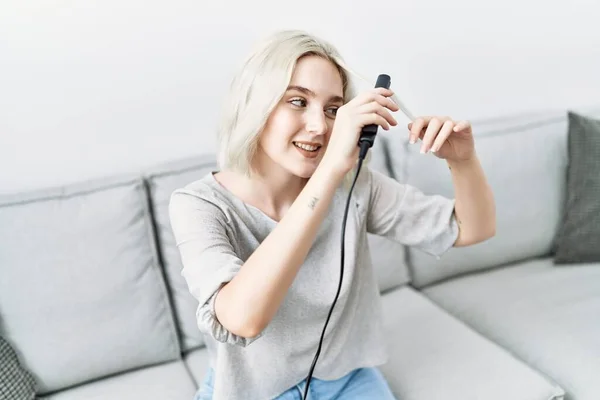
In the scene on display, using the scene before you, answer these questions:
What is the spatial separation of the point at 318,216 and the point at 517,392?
0.66 metres

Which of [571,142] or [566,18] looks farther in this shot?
[566,18]

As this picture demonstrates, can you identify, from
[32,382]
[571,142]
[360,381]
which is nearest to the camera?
[360,381]

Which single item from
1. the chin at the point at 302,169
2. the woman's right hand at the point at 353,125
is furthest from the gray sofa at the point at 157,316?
the woman's right hand at the point at 353,125

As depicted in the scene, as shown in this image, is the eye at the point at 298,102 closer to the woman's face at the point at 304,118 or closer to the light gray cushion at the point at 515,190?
the woman's face at the point at 304,118

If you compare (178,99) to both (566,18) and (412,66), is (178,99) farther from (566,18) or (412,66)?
(566,18)

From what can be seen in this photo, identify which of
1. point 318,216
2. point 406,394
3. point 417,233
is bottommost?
point 406,394

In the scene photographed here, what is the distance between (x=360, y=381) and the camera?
48.1 inches

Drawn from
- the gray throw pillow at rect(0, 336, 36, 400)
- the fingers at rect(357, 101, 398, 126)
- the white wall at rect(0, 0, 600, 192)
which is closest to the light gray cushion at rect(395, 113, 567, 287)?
the white wall at rect(0, 0, 600, 192)

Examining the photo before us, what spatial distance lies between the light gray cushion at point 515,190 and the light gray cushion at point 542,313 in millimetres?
54

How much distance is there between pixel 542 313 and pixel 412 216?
1.74 ft

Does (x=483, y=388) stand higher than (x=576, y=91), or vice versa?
(x=576, y=91)

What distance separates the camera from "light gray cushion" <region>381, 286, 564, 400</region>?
4.10 ft

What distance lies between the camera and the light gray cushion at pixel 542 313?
1325 mm

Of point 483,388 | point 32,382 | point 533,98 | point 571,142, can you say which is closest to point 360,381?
point 483,388
